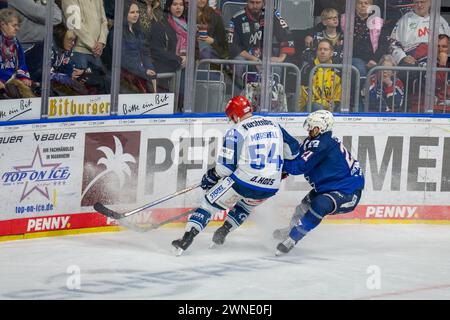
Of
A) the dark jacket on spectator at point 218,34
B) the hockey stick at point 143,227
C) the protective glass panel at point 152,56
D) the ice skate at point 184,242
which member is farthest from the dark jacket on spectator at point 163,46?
the ice skate at point 184,242

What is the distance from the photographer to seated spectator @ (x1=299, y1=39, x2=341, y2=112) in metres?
11.1

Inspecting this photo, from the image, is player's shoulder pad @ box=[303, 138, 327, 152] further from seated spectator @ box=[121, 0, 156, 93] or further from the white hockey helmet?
seated spectator @ box=[121, 0, 156, 93]

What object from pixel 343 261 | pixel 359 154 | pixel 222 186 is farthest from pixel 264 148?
pixel 359 154

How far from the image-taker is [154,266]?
28.5 ft

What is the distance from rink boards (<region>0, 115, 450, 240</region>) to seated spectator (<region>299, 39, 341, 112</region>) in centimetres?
22

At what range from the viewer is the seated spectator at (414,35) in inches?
440

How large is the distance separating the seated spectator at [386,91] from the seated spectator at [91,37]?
102 inches

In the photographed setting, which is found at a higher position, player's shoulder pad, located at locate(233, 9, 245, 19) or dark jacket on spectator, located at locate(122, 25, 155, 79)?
player's shoulder pad, located at locate(233, 9, 245, 19)

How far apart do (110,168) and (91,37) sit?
1157mm

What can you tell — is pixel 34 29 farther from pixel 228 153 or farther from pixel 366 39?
pixel 366 39

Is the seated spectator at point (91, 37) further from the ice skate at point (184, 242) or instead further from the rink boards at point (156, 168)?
the ice skate at point (184, 242)


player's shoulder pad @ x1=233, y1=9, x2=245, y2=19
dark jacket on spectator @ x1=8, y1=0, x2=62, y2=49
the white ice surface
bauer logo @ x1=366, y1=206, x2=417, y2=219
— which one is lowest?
the white ice surface

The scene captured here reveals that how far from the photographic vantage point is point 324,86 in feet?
36.5

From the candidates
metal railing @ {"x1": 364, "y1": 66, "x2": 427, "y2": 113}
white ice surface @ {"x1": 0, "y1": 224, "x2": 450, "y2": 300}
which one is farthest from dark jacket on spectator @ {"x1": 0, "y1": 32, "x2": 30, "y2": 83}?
metal railing @ {"x1": 364, "y1": 66, "x2": 427, "y2": 113}
